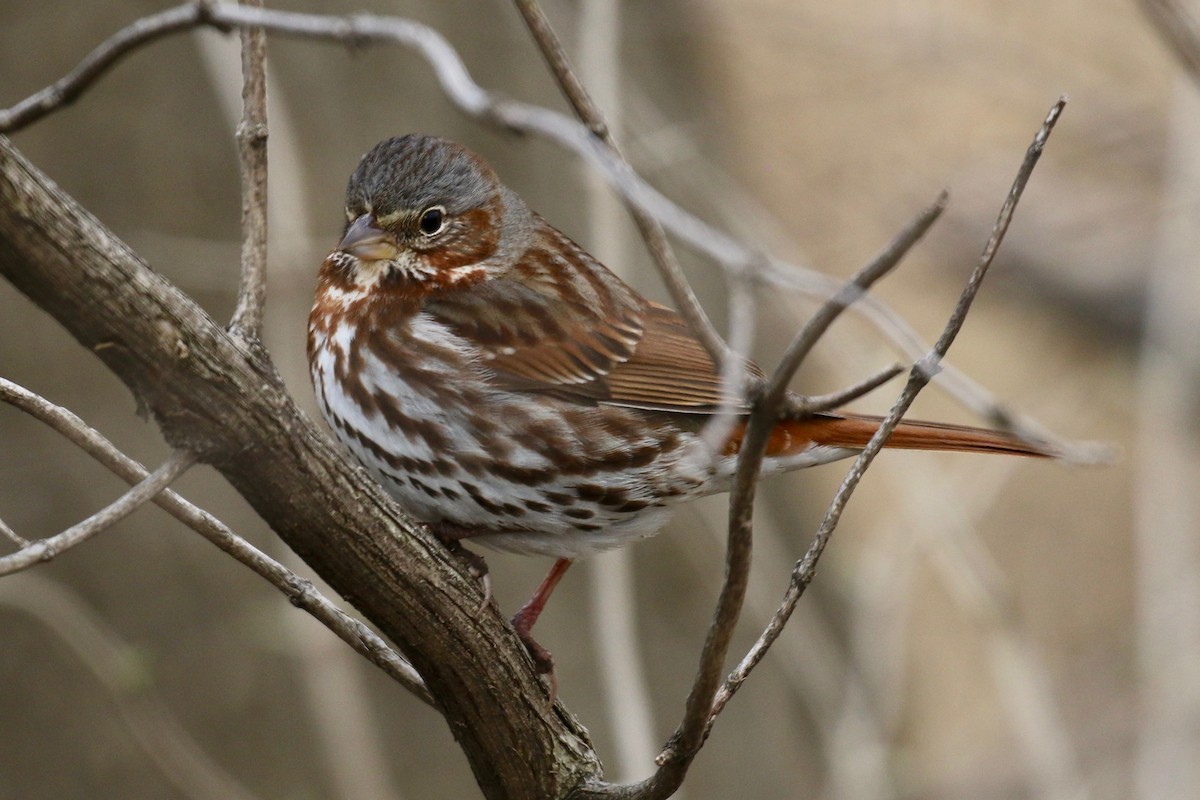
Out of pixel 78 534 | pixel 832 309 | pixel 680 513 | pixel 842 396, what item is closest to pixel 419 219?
pixel 78 534

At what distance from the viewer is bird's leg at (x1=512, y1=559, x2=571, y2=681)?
2.48 metres

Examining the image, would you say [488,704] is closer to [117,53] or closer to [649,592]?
[117,53]

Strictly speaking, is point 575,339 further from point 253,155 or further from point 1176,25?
point 1176,25

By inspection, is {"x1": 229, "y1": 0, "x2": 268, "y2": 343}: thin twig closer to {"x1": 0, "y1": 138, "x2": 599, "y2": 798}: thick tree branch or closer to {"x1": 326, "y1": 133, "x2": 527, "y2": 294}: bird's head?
{"x1": 0, "y1": 138, "x2": 599, "y2": 798}: thick tree branch

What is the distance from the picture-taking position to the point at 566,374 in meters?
3.02

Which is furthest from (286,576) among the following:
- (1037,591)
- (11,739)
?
(1037,591)

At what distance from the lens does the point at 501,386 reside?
292cm

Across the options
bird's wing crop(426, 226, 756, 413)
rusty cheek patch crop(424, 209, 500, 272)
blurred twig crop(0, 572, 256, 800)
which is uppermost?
rusty cheek patch crop(424, 209, 500, 272)

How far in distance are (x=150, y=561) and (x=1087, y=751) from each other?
602 cm

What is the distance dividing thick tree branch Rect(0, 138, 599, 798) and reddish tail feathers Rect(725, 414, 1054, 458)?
2.85 feet

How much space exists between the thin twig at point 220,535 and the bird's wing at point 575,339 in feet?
2.22

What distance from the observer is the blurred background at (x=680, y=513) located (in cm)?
422

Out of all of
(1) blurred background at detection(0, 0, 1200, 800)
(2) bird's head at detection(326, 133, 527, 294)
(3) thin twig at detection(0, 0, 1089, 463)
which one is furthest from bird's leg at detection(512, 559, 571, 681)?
(3) thin twig at detection(0, 0, 1089, 463)

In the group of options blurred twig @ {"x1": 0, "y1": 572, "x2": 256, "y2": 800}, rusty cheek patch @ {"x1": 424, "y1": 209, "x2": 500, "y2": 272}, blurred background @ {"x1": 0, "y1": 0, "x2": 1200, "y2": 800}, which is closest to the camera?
→ rusty cheek patch @ {"x1": 424, "y1": 209, "x2": 500, "y2": 272}
